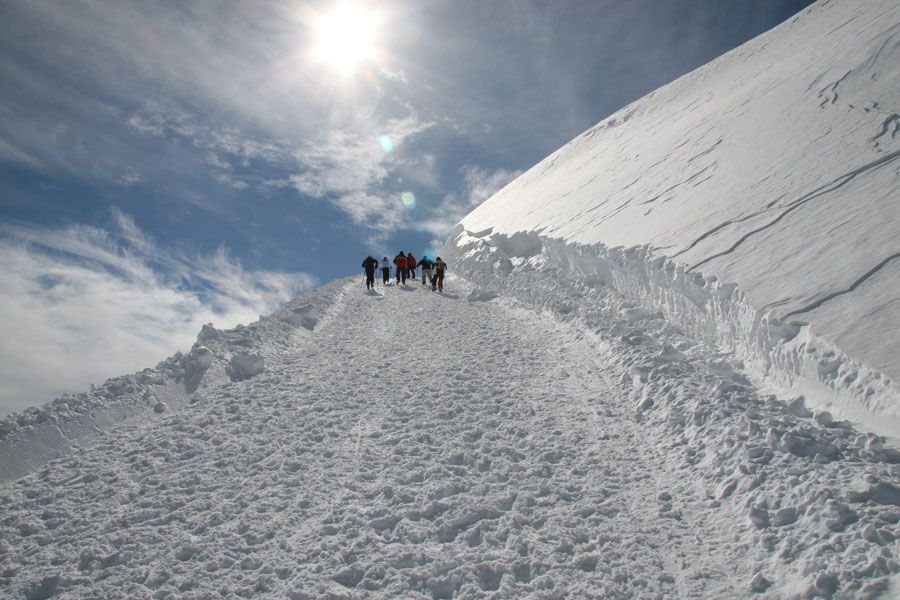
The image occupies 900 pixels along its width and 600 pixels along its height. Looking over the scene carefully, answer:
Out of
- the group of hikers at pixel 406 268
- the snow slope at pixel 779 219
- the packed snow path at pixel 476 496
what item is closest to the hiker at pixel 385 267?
the group of hikers at pixel 406 268

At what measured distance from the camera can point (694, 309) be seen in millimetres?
8789

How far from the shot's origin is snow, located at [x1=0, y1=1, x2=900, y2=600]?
4617 mm

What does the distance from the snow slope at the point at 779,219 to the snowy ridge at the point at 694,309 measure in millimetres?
26

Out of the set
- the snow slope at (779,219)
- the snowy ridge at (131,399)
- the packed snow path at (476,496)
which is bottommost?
the packed snow path at (476,496)

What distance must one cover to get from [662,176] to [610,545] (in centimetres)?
1386

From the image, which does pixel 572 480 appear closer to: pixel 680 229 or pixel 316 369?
pixel 316 369

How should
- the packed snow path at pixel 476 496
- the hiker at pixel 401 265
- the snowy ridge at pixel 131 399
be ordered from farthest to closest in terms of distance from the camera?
the hiker at pixel 401 265 → the snowy ridge at pixel 131 399 → the packed snow path at pixel 476 496

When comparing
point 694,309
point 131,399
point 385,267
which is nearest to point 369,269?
point 385,267

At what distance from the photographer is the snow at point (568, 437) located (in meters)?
4.62

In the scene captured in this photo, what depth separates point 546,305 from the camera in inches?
510

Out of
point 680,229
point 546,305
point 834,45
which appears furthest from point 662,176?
point 834,45

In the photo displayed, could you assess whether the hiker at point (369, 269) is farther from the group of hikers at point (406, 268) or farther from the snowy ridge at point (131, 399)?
the snowy ridge at point (131, 399)

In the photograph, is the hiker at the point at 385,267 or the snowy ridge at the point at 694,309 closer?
the snowy ridge at the point at 694,309

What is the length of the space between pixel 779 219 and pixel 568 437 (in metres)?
6.54
